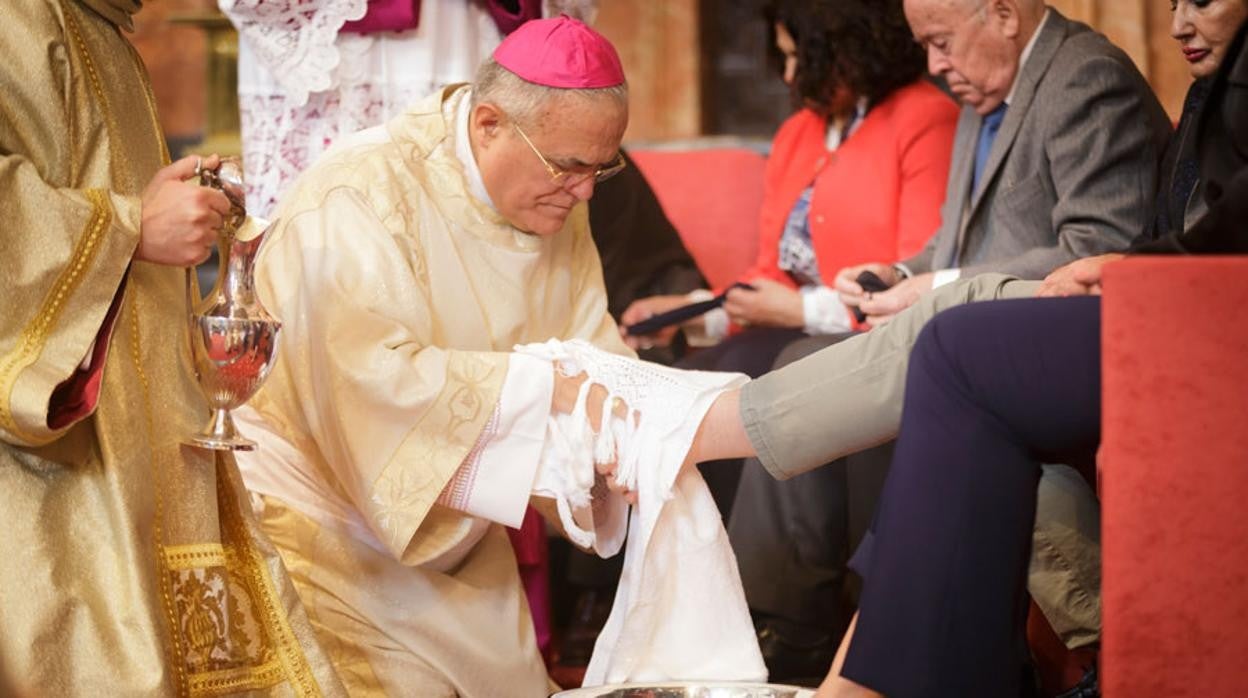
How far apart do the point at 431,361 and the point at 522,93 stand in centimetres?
53

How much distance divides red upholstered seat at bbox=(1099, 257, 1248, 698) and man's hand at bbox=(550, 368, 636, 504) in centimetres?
94

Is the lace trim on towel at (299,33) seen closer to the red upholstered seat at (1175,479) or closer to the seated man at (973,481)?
the seated man at (973,481)

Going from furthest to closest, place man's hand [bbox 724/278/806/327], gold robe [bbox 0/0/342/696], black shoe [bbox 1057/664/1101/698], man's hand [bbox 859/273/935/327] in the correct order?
man's hand [bbox 724/278/806/327] → man's hand [bbox 859/273/935/327] → black shoe [bbox 1057/664/1101/698] → gold robe [bbox 0/0/342/696]

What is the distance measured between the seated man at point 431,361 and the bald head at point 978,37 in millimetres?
983

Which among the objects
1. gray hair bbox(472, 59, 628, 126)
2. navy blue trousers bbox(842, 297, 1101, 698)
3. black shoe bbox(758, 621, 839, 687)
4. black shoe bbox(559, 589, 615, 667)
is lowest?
black shoe bbox(559, 589, 615, 667)

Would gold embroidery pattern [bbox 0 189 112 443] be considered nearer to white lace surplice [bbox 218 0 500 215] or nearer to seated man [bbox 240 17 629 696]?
seated man [bbox 240 17 629 696]

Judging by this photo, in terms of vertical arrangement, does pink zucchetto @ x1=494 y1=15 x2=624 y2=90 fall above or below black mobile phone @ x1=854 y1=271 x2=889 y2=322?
above

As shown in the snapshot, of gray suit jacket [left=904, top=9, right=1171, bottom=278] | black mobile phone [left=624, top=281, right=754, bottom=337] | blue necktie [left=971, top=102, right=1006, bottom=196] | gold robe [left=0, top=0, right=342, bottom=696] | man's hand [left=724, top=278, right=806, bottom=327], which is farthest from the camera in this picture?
black mobile phone [left=624, top=281, right=754, bottom=337]

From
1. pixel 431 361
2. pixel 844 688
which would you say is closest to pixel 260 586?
pixel 431 361

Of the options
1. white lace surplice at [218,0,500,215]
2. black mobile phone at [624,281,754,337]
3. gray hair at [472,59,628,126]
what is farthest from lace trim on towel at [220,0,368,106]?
black mobile phone at [624,281,754,337]

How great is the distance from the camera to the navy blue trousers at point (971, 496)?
2180 millimetres

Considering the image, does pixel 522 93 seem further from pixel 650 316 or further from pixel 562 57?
pixel 650 316

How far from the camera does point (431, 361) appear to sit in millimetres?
2908

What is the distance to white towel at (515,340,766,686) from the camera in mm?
2830
